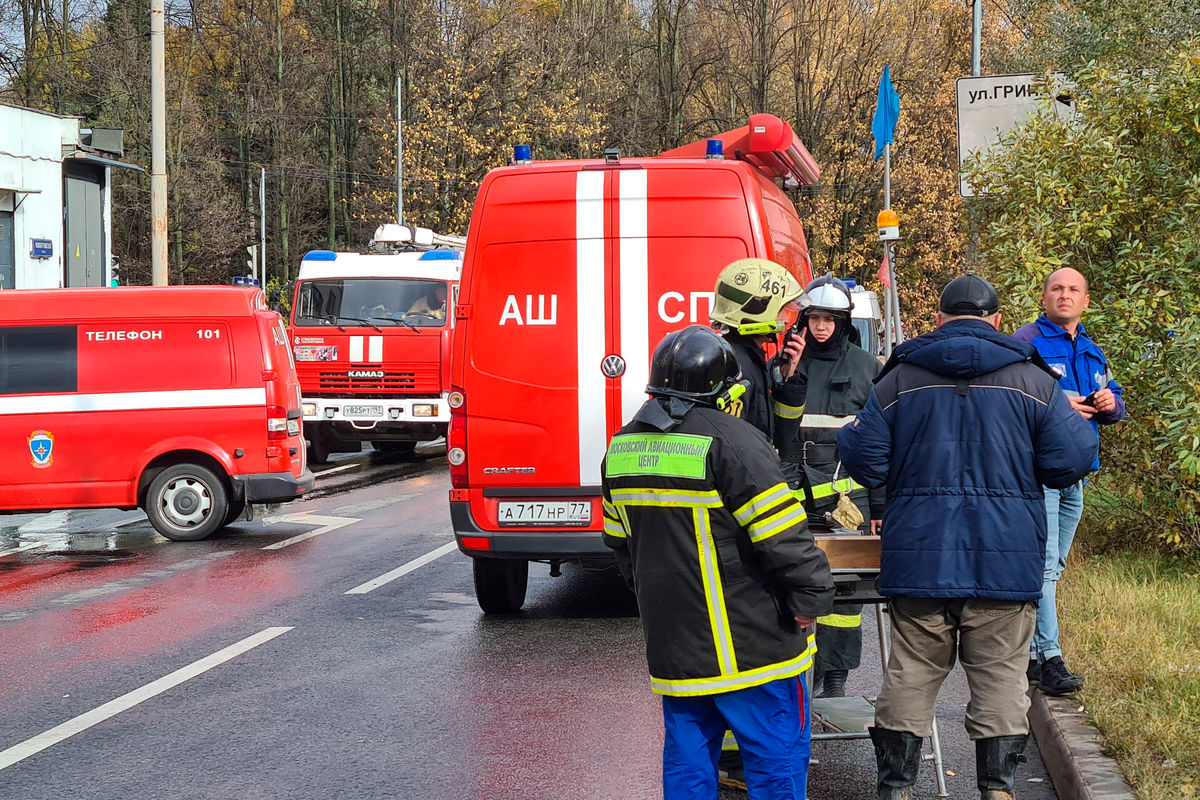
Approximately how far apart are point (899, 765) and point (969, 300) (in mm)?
1537

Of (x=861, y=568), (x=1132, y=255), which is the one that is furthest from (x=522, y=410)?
(x=1132, y=255)

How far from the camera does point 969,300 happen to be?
4.64 metres

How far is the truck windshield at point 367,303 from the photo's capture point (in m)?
18.8

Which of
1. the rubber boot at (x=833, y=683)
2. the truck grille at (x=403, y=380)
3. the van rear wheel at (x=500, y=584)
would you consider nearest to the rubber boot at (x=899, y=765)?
the rubber boot at (x=833, y=683)

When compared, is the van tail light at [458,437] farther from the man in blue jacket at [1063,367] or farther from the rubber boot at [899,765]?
the rubber boot at [899,765]

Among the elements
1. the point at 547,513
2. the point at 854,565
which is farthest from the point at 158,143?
the point at 854,565

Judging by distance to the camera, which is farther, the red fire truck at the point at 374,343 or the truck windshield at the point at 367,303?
the truck windshield at the point at 367,303

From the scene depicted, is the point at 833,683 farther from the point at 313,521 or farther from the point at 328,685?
the point at 313,521

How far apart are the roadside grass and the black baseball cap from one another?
1.63 m

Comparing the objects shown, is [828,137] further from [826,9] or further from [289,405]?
[289,405]

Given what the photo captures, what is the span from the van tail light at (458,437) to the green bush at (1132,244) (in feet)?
12.4

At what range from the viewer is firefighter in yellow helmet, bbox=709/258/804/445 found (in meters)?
4.89

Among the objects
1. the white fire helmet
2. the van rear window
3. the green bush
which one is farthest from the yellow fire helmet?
the van rear window

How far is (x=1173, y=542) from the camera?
9.00m
